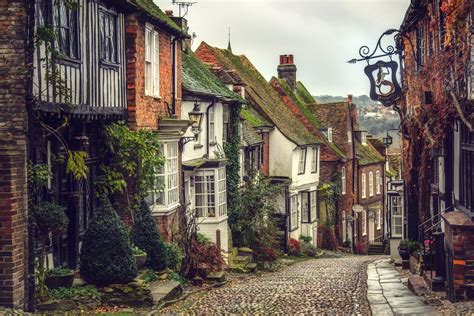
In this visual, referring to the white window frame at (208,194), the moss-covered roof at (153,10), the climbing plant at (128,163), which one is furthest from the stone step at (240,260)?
the climbing plant at (128,163)

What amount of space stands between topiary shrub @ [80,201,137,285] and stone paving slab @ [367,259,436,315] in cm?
501

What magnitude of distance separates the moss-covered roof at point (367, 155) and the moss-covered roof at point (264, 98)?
9076 mm

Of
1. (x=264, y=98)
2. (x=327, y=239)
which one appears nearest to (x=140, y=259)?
(x=264, y=98)

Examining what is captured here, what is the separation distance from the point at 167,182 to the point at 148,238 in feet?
10.3

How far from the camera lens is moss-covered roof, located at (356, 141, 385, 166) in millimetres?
54119

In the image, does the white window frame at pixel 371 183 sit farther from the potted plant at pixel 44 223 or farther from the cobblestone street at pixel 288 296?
the potted plant at pixel 44 223

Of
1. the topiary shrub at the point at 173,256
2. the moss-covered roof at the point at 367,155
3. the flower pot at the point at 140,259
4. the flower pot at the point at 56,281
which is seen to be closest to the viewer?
the flower pot at the point at 56,281

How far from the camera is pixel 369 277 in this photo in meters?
23.0

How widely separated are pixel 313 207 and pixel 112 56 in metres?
28.5

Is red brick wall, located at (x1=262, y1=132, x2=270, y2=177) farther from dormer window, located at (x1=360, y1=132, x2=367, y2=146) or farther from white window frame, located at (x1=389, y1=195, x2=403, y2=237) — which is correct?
dormer window, located at (x1=360, y1=132, x2=367, y2=146)

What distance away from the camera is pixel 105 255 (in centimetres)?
1539

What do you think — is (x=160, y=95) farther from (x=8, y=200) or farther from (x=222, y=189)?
(x=8, y=200)

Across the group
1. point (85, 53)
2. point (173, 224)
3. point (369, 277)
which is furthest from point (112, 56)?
point (369, 277)

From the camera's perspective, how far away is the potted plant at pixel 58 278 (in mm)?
14504
